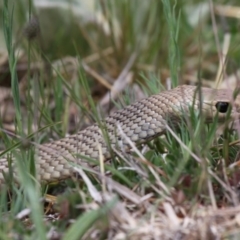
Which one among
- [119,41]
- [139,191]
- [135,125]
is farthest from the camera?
[119,41]

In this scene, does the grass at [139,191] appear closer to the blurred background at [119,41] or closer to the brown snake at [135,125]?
the brown snake at [135,125]

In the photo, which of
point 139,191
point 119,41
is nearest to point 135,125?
point 139,191

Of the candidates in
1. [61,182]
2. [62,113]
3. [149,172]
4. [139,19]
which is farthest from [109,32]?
[149,172]

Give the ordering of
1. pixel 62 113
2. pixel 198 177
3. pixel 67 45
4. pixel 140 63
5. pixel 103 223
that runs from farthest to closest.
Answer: pixel 67 45 < pixel 140 63 < pixel 62 113 < pixel 198 177 < pixel 103 223

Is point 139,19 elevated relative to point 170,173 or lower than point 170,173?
elevated

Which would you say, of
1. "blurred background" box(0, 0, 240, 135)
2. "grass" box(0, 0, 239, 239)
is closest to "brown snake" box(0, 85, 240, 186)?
"grass" box(0, 0, 239, 239)

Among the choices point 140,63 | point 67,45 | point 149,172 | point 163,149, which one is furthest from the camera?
point 67,45

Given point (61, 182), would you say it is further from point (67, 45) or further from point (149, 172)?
point (67, 45)

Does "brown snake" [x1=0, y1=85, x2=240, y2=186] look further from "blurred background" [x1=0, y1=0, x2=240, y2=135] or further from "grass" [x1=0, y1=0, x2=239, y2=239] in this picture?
"blurred background" [x1=0, y1=0, x2=240, y2=135]

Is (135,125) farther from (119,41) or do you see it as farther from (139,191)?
(119,41)
